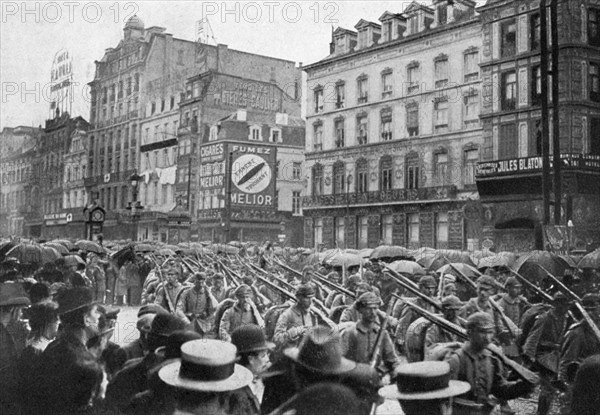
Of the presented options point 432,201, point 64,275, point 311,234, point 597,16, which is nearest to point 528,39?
point 597,16

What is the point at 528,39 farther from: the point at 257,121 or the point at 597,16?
the point at 257,121

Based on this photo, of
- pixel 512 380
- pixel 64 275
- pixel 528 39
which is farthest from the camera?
pixel 528 39

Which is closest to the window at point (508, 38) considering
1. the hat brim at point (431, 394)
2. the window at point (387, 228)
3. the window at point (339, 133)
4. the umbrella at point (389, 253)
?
the window at point (387, 228)

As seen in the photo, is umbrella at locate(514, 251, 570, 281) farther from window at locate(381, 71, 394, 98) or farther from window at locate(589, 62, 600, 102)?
window at locate(381, 71, 394, 98)

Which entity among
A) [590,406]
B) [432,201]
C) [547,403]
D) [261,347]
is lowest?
[547,403]

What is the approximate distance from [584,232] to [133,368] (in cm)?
1670

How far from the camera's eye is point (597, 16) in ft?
72.3

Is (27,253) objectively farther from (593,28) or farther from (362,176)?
(362,176)

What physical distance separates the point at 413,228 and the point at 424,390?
91.5 feet

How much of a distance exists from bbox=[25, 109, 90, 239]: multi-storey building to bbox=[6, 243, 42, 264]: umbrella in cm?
30

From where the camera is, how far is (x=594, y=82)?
2417 cm

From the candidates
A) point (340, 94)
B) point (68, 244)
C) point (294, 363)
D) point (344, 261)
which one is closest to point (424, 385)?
point (294, 363)

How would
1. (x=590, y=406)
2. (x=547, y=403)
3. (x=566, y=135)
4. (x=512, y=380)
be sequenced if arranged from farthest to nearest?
(x=566, y=135) < (x=547, y=403) < (x=512, y=380) < (x=590, y=406)

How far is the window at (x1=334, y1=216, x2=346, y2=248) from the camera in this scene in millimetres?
34406
